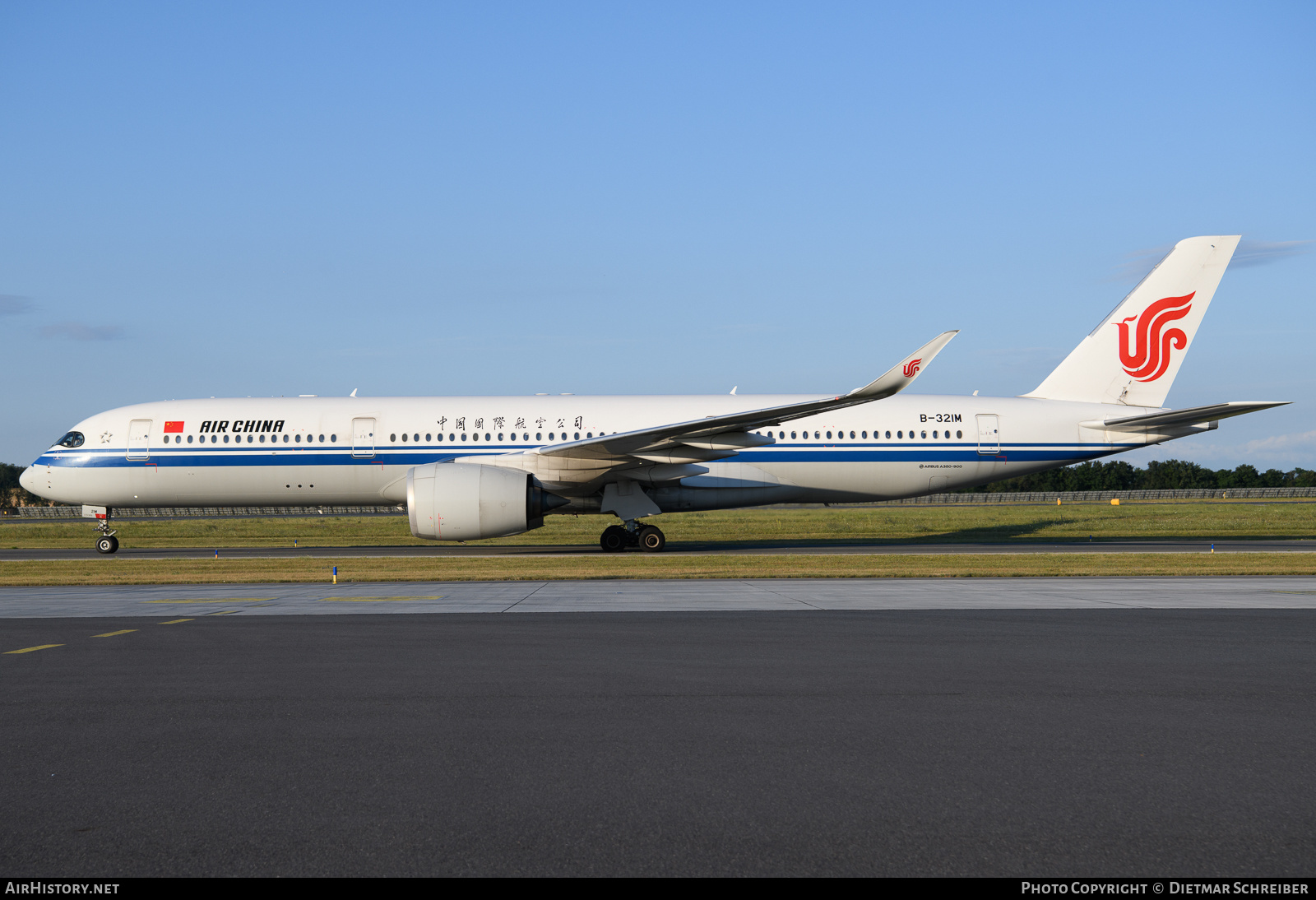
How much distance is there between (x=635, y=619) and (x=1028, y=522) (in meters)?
29.0

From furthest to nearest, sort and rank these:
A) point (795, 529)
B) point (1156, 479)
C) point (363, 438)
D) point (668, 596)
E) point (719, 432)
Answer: point (1156, 479)
point (795, 529)
point (363, 438)
point (719, 432)
point (668, 596)

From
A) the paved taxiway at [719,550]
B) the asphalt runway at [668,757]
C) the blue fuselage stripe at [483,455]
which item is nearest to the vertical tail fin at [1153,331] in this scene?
the blue fuselage stripe at [483,455]

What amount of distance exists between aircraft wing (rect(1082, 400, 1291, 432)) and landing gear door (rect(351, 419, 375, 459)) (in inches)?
750

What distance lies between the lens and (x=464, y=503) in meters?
20.3

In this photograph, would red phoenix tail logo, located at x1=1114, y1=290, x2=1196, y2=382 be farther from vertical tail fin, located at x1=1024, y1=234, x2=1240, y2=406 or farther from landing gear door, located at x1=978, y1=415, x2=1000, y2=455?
landing gear door, located at x1=978, y1=415, x2=1000, y2=455

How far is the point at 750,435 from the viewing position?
21.8 m


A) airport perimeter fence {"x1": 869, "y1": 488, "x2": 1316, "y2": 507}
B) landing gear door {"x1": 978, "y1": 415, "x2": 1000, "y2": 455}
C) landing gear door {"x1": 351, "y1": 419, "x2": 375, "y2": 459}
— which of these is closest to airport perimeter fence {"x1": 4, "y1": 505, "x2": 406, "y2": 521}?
landing gear door {"x1": 351, "y1": 419, "x2": 375, "y2": 459}

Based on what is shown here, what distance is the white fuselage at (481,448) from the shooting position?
24156 millimetres

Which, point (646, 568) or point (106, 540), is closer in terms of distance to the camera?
point (646, 568)

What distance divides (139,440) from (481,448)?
9.25 metres

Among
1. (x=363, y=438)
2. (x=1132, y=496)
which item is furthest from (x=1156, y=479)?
(x=363, y=438)

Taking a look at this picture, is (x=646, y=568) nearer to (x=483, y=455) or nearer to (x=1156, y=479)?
(x=483, y=455)
